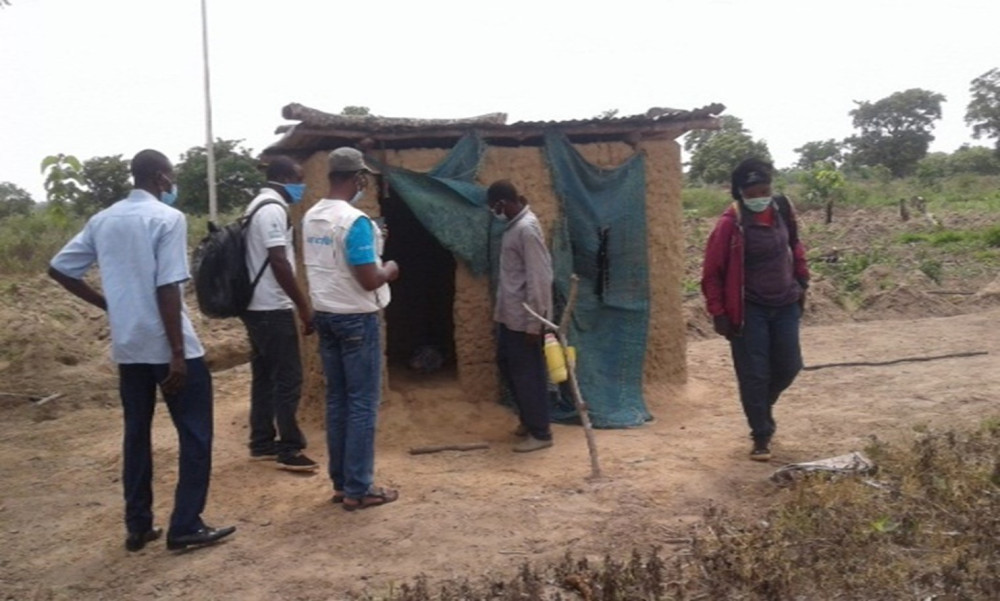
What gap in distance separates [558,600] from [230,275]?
2.70 m

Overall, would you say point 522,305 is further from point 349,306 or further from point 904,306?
point 904,306

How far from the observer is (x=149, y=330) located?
13.1ft

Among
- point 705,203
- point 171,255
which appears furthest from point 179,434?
point 705,203

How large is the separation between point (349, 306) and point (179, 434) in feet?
3.19

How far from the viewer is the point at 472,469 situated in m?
Answer: 5.64

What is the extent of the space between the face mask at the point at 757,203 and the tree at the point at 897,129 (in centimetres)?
3601

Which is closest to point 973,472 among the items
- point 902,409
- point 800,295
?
point 800,295

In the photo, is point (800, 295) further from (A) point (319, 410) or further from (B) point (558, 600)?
(A) point (319, 410)

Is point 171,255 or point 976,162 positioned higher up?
point 976,162

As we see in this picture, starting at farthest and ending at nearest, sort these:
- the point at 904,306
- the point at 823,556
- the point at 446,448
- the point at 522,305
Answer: the point at 904,306 < the point at 446,448 < the point at 522,305 < the point at 823,556

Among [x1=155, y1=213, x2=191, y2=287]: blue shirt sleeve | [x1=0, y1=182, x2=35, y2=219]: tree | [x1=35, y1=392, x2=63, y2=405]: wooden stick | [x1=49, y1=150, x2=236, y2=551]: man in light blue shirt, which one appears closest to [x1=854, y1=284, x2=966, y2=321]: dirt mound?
[x1=35, y1=392, x2=63, y2=405]: wooden stick

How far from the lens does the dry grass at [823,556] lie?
11.6 feet

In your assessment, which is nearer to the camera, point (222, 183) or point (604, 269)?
point (604, 269)

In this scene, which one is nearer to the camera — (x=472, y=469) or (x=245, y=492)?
(x=245, y=492)
